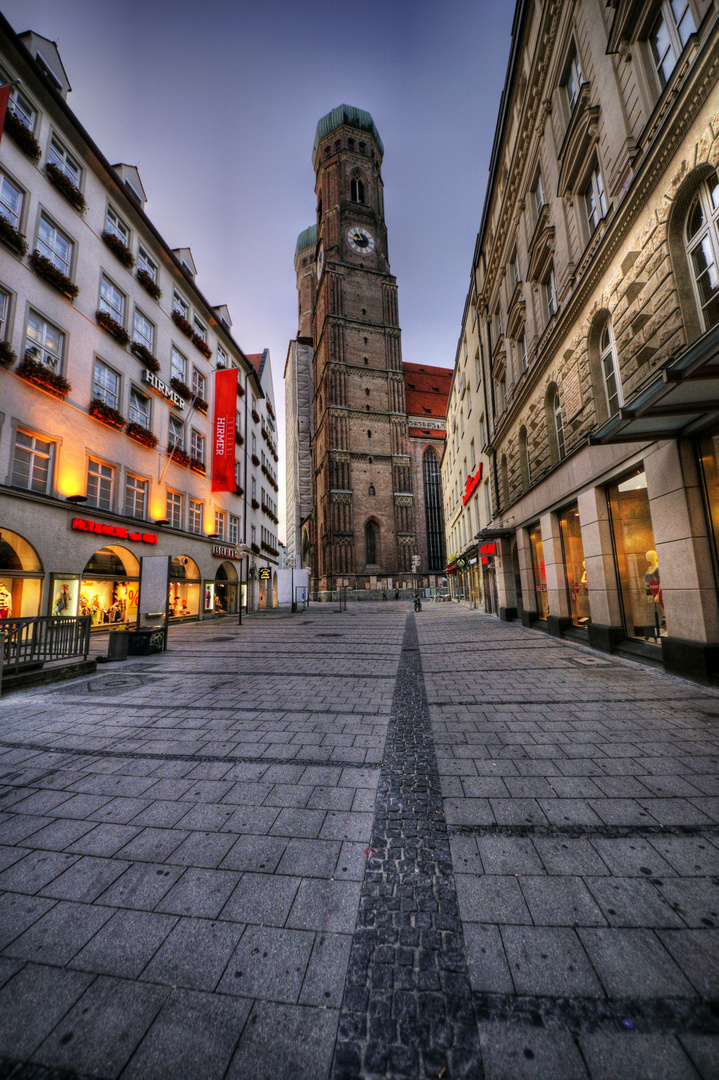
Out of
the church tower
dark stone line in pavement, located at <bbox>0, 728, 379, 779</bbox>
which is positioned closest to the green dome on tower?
the church tower

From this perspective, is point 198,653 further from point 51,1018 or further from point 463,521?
point 463,521

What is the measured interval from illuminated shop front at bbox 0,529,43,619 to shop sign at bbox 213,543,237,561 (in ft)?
39.9

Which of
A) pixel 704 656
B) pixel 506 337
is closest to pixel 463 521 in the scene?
pixel 506 337

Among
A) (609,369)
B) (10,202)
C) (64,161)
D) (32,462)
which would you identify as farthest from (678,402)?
(64,161)

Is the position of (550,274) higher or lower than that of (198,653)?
higher

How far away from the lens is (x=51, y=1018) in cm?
159

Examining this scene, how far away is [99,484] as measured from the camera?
16094mm

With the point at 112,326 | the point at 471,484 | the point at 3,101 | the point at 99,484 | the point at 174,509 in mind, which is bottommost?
the point at 99,484

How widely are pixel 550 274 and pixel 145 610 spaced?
53.8ft

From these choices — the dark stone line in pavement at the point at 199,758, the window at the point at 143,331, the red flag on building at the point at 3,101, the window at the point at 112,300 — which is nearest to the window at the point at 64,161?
the window at the point at 112,300

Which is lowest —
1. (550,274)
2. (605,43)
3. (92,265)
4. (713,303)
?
(713,303)

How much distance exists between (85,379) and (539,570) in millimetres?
17730

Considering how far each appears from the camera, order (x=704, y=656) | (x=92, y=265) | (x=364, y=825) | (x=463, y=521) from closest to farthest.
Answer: (x=364, y=825), (x=704, y=656), (x=92, y=265), (x=463, y=521)

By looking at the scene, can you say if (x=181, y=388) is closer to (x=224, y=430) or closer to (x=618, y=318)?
(x=224, y=430)
